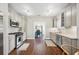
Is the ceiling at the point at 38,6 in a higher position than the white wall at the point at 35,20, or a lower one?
higher

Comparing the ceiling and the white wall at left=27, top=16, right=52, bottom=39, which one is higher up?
the ceiling

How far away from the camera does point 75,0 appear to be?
1.50 m

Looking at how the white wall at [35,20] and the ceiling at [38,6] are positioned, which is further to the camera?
the white wall at [35,20]

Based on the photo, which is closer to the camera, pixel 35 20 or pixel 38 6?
pixel 38 6

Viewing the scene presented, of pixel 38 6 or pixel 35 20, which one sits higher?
pixel 38 6

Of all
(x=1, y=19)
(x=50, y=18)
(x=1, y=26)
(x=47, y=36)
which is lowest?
(x=47, y=36)

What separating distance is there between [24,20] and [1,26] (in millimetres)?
6946

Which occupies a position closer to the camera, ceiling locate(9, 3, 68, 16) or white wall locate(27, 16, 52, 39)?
ceiling locate(9, 3, 68, 16)

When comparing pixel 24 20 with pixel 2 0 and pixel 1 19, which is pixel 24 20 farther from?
pixel 2 0
